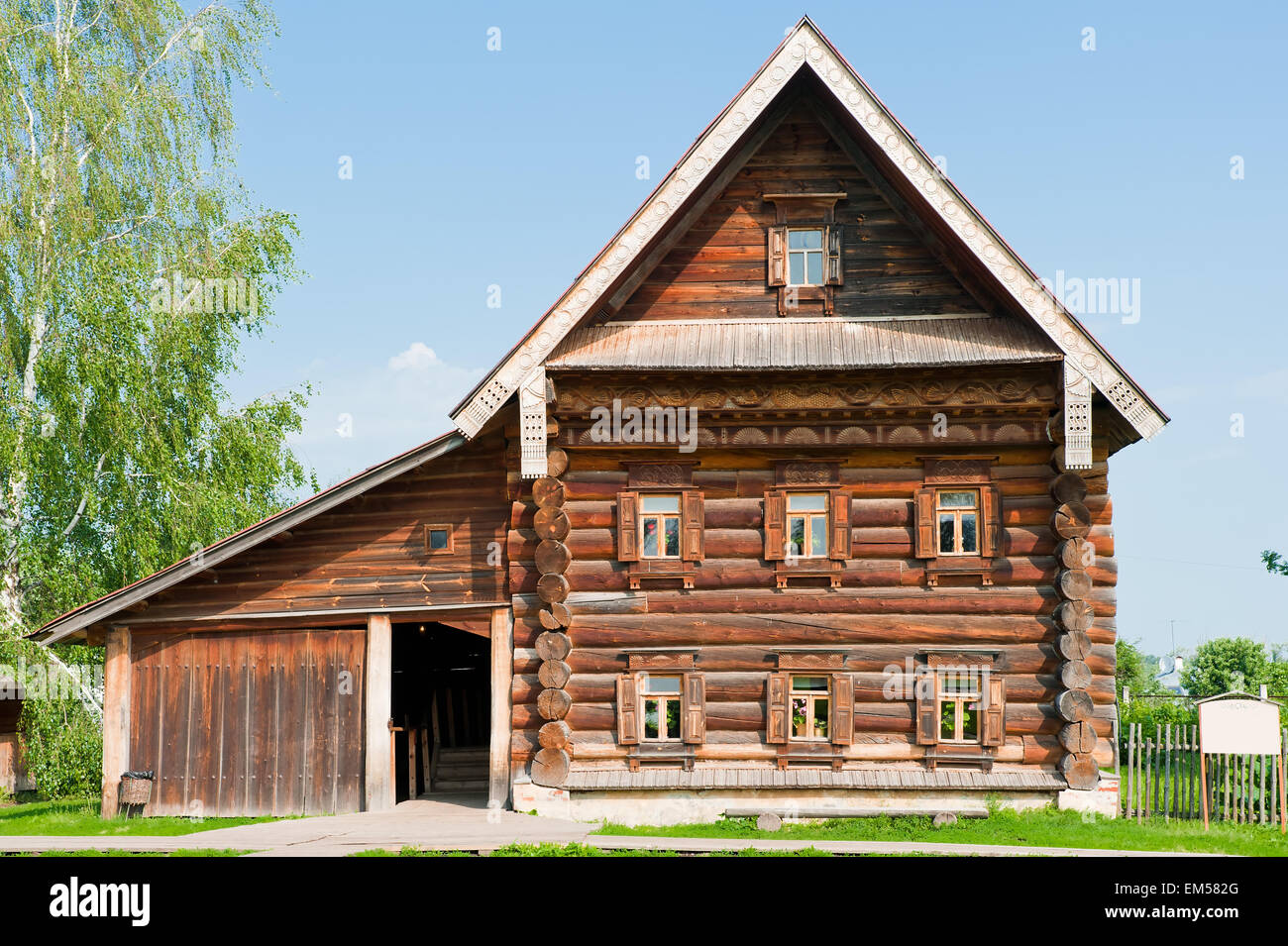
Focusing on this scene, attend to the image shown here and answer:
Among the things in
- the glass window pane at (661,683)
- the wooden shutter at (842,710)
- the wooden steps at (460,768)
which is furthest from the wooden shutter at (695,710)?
the wooden steps at (460,768)

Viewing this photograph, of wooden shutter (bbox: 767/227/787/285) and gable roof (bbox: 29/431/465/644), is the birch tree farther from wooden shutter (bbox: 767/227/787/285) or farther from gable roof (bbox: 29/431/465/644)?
wooden shutter (bbox: 767/227/787/285)

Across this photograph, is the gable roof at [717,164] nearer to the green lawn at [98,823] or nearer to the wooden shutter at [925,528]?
the wooden shutter at [925,528]

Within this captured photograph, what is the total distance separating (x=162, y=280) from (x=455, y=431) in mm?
12666

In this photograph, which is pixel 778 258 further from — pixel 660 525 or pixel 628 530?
pixel 628 530

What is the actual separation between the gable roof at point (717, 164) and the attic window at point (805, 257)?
178 centimetres

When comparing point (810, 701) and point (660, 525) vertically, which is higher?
point (660, 525)

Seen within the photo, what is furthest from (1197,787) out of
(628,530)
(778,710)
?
(628,530)

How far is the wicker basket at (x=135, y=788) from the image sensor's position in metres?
20.3

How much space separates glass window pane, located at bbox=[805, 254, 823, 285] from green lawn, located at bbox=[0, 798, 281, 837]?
12.8 meters

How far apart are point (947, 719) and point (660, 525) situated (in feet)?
18.3

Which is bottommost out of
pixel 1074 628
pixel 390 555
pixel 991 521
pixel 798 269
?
pixel 1074 628

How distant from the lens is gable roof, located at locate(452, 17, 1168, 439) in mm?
18156

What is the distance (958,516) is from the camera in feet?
63.9

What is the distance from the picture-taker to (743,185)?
65.7 feet
